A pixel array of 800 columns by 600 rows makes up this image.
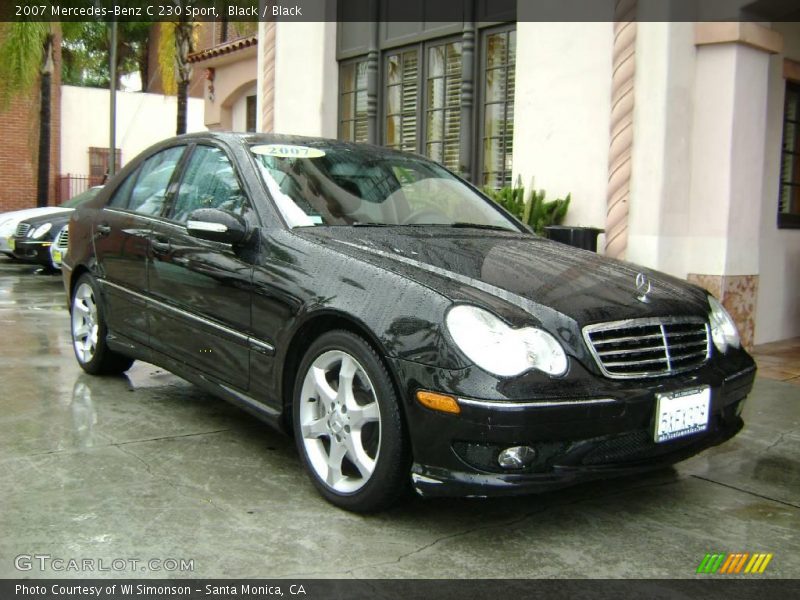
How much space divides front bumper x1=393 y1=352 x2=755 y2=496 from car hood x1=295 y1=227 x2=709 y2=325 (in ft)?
1.04

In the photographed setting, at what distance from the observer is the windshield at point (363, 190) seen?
418cm

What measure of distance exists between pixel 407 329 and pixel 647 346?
0.94 metres

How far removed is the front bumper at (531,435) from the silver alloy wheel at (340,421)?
0.85ft

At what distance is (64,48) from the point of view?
2761cm

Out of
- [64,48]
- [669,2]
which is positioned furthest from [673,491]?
[64,48]

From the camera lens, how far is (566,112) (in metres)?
8.02

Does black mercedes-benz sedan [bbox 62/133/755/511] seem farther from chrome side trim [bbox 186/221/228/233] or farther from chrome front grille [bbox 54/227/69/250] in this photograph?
chrome front grille [bbox 54/227/69/250]

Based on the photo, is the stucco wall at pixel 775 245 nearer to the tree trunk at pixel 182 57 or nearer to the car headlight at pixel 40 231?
the car headlight at pixel 40 231

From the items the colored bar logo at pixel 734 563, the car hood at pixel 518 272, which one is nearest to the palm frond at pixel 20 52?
the car hood at pixel 518 272

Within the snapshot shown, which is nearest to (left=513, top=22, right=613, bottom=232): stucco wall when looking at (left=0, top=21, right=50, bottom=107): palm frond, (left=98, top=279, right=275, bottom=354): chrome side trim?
(left=98, top=279, right=275, bottom=354): chrome side trim

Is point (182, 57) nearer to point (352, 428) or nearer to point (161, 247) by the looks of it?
point (161, 247)

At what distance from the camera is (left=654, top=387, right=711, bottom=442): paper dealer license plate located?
3238 millimetres

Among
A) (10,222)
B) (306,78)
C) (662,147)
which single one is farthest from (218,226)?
(10,222)

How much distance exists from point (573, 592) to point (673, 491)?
1.25 metres
